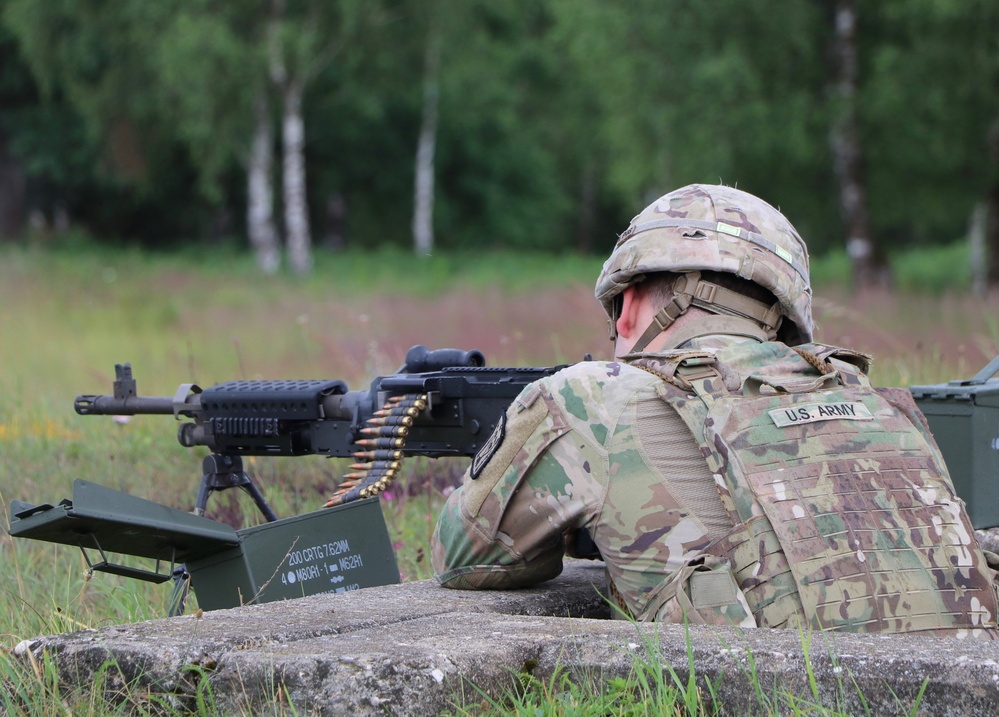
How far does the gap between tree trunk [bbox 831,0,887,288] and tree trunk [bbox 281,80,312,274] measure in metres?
10.9

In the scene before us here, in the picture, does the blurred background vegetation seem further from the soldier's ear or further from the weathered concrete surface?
the weathered concrete surface

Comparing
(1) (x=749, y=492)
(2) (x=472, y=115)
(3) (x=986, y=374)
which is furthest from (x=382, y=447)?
(2) (x=472, y=115)

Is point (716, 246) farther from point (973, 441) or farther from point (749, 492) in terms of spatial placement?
point (973, 441)

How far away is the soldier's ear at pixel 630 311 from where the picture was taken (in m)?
3.12

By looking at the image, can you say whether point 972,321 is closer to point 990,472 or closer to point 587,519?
point 990,472

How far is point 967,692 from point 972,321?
9.79 metres

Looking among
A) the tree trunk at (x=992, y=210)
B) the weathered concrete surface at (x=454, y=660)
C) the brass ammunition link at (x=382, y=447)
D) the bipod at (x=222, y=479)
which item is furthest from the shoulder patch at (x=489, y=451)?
the tree trunk at (x=992, y=210)

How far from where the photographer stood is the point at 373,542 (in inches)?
146

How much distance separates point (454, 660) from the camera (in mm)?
2451

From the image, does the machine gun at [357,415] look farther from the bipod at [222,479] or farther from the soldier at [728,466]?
the soldier at [728,466]

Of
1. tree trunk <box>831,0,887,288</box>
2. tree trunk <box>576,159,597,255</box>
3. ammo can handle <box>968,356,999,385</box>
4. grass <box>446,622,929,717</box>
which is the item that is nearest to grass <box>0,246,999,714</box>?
grass <box>446,622,929,717</box>

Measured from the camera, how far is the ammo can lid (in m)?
3.88

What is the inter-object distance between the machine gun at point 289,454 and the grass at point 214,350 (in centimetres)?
38

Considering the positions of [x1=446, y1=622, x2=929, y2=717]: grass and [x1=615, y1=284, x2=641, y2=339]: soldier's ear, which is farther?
[x1=615, y1=284, x2=641, y2=339]: soldier's ear
